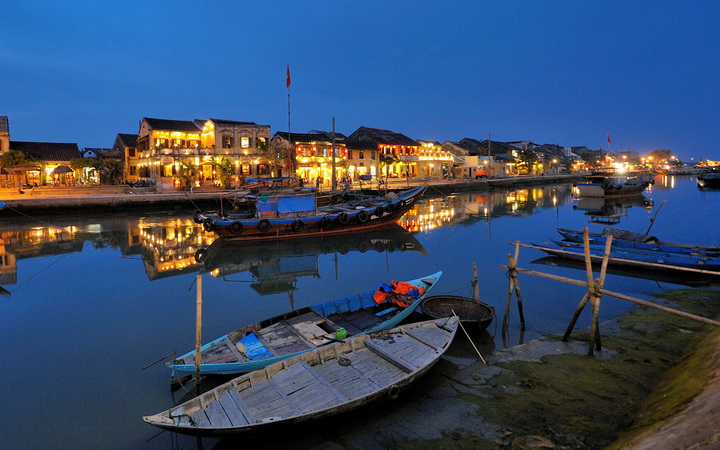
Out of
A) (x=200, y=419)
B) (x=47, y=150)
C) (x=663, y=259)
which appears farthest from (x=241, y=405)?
(x=47, y=150)

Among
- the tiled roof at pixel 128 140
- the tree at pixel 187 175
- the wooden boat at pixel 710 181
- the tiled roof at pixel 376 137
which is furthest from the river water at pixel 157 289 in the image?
the wooden boat at pixel 710 181

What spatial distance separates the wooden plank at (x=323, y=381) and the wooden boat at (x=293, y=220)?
1812 centimetres

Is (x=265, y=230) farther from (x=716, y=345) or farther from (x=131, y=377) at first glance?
(x=716, y=345)

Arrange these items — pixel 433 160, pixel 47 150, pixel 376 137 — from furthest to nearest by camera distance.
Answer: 1. pixel 433 160
2. pixel 376 137
3. pixel 47 150

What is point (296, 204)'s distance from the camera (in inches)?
1022

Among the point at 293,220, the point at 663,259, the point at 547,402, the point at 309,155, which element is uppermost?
the point at 309,155

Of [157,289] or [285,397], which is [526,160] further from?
[285,397]

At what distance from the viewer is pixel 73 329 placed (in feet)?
37.9

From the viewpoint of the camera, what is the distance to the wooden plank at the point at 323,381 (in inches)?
256

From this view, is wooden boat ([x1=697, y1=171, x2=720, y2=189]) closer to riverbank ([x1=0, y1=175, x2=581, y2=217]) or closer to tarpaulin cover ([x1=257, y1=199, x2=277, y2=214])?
tarpaulin cover ([x1=257, y1=199, x2=277, y2=214])

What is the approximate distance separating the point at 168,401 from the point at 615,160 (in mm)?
146696

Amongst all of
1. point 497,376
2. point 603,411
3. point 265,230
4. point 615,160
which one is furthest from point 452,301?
point 615,160

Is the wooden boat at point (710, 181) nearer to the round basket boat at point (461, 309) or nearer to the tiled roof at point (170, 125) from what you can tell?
the round basket boat at point (461, 309)

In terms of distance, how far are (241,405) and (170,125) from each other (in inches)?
1856
